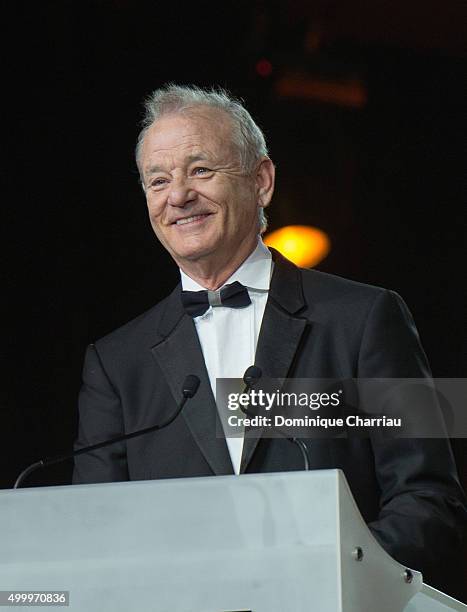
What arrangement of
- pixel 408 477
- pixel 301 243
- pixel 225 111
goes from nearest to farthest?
1. pixel 408 477
2. pixel 225 111
3. pixel 301 243

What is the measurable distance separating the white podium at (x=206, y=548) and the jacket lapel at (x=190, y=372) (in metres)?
0.81

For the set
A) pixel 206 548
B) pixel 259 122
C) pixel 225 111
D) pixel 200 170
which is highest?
pixel 259 122

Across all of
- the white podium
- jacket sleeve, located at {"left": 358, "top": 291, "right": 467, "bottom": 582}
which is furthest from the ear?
the white podium

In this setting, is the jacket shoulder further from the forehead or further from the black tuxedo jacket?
the forehead

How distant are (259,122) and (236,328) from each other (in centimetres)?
78

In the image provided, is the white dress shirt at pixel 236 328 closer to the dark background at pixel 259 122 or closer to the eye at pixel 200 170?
the eye at pixel 200 170

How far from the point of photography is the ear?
2.68 metres

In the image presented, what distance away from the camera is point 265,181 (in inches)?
106

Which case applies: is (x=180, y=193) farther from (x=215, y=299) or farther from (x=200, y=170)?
(x=215, y=299)

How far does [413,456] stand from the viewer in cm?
210

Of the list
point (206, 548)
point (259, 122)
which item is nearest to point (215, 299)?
point (259, 122)

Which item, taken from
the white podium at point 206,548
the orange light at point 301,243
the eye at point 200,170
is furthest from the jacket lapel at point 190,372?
the white podium at point 206,548

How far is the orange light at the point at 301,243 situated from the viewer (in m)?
2.90

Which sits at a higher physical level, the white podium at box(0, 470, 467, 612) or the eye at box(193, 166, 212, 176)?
the eye at box(193, 166, 212, 176)
